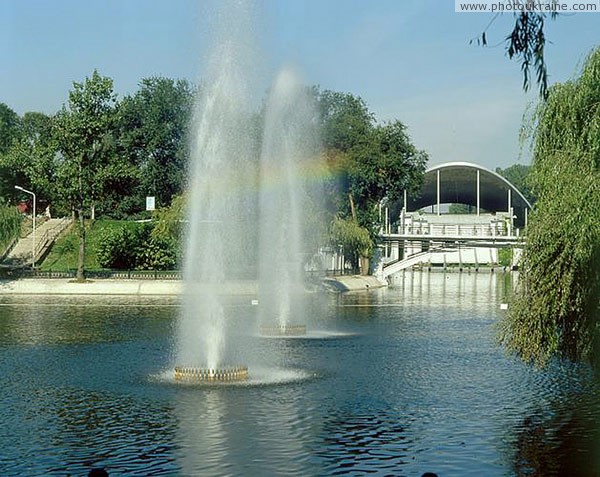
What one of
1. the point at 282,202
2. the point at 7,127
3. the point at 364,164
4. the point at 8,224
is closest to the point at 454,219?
the point at 364,164

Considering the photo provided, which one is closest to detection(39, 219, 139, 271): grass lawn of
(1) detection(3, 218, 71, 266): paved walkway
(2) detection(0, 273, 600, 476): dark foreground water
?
(1) detection(3, 218, 71, 266): paved walkway

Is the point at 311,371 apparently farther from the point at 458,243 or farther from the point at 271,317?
the point at 458,243

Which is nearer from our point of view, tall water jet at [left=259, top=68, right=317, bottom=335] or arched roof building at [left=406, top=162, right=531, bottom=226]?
tall water jet at [left=259, top=68, right=317, bottom=335]

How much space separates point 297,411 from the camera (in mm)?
19578

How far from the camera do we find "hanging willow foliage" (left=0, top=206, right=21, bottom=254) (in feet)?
208

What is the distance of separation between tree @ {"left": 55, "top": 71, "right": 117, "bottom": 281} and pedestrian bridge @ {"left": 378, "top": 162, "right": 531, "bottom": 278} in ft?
118

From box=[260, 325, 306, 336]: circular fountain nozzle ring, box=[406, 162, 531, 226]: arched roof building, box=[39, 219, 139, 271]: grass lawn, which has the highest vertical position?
box=[406, 162, 531, 226]: arched roof building

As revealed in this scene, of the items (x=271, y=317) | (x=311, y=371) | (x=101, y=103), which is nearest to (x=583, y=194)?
(x=311, y=371)

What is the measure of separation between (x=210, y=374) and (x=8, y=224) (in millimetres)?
44162

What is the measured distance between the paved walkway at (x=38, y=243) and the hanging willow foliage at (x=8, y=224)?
220 inches

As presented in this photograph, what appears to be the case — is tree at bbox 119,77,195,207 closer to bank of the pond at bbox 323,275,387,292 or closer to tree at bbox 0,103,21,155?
tree at bbox 0,103,21,155

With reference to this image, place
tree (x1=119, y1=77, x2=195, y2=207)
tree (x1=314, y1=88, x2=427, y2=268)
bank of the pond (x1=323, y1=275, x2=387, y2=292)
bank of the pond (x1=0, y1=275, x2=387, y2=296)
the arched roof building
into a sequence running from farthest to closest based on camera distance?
the arched roof building, tree (x1=119, y1=77, x2=195, y2=207), tree (x1=314, y1=88, x2=427, y2=268), bank of the pond (x1=323, y1=275, x2=387, y2=292), bank of the pond (x1=0, y1=275, x2=387, y2=296)

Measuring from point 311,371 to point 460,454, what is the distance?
9.64 meters

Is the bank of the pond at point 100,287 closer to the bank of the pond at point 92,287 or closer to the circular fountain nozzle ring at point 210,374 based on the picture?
the bank of the pond at point 92,287
